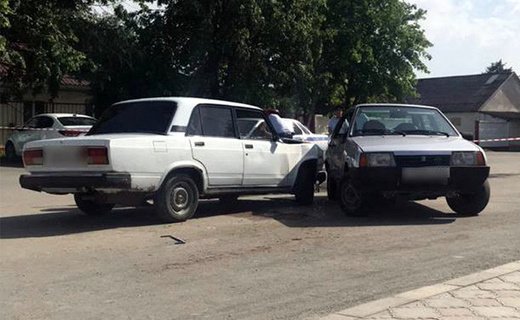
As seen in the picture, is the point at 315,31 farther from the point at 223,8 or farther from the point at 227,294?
the point at 227,294

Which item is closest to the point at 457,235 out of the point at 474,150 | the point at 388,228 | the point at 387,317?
the point at 388,228

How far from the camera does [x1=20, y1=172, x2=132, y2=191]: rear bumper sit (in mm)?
7930

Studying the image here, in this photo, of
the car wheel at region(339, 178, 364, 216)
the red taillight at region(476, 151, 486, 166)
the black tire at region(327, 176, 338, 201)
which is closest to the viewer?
the red taillight at region(476, 151, 486, 166)

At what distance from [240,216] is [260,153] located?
1006mm

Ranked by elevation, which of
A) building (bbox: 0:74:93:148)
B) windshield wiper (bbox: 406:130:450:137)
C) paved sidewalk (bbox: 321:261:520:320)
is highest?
building (bbox: 0:74:93:148)

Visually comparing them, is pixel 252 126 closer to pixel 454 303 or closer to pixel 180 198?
pixel 180 198

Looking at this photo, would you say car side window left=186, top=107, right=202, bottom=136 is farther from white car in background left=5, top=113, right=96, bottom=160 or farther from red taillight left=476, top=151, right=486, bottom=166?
white car in background left=5, top=113, right=96, bottom=160

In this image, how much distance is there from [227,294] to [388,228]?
3.76 m

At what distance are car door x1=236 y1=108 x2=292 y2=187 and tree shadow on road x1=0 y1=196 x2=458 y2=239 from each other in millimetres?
550

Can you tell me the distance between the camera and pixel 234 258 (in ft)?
22.5

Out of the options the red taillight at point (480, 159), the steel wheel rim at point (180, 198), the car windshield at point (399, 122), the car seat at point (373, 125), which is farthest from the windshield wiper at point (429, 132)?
the steel wheel rim at point (180, 198)

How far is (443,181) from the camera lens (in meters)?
8.89

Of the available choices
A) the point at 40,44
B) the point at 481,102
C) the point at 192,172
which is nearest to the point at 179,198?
the point at 192,172

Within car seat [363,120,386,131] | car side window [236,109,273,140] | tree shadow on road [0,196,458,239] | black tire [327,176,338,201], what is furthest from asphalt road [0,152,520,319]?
car seat [363,120,386,131]
